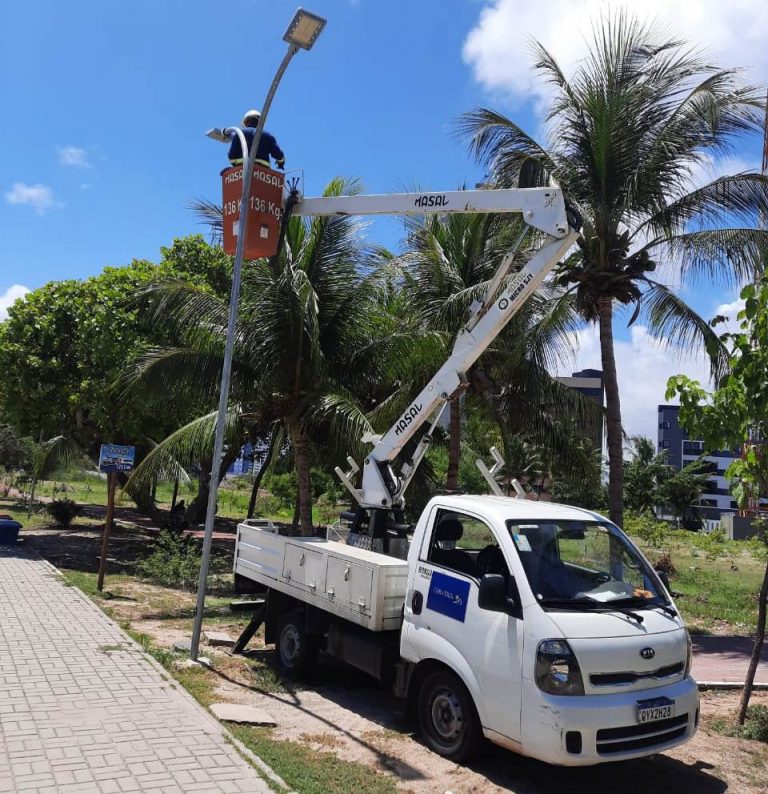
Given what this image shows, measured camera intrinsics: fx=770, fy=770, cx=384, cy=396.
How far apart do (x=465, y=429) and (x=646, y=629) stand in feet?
49.4

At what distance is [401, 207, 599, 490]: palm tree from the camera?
14703mm

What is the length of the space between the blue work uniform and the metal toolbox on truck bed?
14.9 ft

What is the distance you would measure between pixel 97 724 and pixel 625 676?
13.7ft

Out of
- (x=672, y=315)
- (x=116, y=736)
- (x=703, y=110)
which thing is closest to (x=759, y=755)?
(x=116, y=736)

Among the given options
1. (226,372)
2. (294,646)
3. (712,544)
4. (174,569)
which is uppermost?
(226,372)

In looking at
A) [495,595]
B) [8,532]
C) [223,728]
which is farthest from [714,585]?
[8,532]

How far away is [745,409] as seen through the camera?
7055mm

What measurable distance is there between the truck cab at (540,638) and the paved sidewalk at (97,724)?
1.66 meters

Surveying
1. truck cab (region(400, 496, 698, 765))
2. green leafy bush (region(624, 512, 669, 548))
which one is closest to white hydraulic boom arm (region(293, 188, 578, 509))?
truck cab (region(400, 496, 698, 765))

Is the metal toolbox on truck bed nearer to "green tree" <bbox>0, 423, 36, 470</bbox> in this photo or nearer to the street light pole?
the street light pole

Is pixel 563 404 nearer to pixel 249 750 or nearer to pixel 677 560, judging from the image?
pixel 249 750

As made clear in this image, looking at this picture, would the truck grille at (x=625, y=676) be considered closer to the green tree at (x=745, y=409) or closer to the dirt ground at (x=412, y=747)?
the dirt ground at (x=412, y=747)

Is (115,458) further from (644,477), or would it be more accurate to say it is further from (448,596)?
(644,477)

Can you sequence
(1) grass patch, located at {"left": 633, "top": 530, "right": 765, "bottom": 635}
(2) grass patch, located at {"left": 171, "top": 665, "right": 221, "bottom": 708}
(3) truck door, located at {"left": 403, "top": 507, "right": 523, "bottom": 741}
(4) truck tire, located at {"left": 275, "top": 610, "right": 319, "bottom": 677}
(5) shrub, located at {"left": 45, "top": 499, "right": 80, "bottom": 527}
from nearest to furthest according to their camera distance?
(3) truck door, located at {"left": 403, "top": 507, "right": 523, "bottom": 741} → (2) grass patch, located at {"left": 171, "top": 665, "right": 221, "bottom": 708} → (4) truck tire, located at {"left": 275, "top": 610, "right": 319, "bottom": 677} → (1) grass patch, located at {"left": 633, "top": 530, "right": 765, "bottom": 635} → (5) shrub, located at {"left": 45, "top": 499, "right": 80, "bottom": 527}
